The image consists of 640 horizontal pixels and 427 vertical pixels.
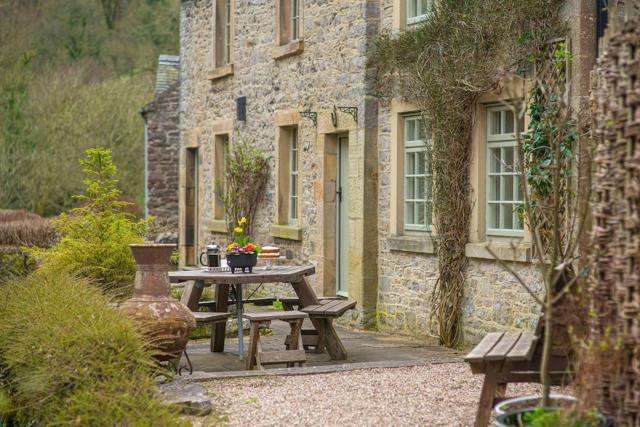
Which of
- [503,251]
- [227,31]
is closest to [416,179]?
[503,251]

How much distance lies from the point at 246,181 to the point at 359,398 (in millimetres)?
8789

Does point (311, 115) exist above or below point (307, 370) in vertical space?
above

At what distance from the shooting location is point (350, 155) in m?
13.6

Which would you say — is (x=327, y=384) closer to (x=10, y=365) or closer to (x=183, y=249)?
(x=10, y=365)

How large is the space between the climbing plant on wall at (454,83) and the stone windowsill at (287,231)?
11.1ft

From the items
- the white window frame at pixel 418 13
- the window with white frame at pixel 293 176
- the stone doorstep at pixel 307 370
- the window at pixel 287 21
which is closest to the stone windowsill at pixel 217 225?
the window with white frame at pixel 293 176

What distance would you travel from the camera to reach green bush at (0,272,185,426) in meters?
7.04

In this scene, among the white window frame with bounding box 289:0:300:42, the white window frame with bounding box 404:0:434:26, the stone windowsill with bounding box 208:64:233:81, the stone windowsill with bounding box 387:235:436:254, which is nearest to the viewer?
the stone windowsill with bounding box 387:235:436:254

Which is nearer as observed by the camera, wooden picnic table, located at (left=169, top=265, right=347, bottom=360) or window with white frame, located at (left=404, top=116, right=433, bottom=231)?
wooden picnic table, located at (left=169, top=265, right=347, bottom=360)

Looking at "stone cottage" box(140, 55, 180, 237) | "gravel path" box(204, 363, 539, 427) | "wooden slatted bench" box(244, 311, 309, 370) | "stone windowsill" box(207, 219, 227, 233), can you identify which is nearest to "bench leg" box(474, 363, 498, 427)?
"gravel path" box(204, 363, 539, 427)

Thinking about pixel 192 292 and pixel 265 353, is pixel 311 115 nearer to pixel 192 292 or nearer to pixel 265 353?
pixel 192 292

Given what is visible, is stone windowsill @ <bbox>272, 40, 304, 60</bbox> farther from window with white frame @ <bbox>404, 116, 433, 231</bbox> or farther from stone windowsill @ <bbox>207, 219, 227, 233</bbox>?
stone windowsill @ <bbox>207, 219, 227, 233</bbox>

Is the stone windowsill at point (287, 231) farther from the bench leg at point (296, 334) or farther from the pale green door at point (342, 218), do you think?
the bench leg at point (296, 334)

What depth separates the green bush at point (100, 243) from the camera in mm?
12992
